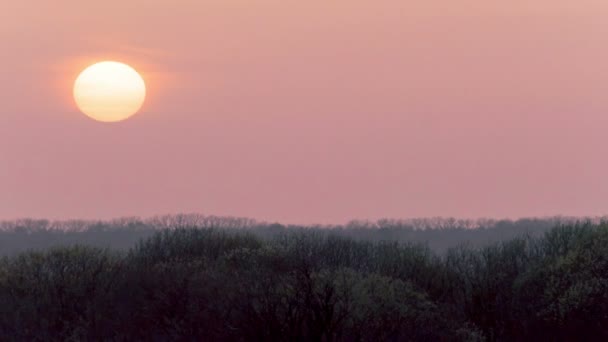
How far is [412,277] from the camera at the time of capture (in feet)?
218

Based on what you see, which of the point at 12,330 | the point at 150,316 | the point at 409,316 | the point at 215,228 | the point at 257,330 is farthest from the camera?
the point at 215,228

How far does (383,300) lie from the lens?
5331cm

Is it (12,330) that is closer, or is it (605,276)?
(605,276)

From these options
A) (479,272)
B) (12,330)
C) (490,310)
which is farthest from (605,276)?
(12,330)

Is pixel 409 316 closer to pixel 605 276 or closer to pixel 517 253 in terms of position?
pixel 605 276

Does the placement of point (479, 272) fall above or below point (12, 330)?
above

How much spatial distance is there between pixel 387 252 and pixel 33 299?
2183cm

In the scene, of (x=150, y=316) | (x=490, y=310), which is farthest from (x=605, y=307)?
(x=150, y=316)

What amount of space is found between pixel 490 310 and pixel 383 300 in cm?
917

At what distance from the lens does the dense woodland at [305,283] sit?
172 ft

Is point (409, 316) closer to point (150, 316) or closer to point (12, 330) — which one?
point (150, 316)

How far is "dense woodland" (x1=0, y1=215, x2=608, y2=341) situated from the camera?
172 feet

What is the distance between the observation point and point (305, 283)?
44.9m

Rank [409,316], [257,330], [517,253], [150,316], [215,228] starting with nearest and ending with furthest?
[257,330]
[409,316]
[150,316]
[517,253]
[215,228]
